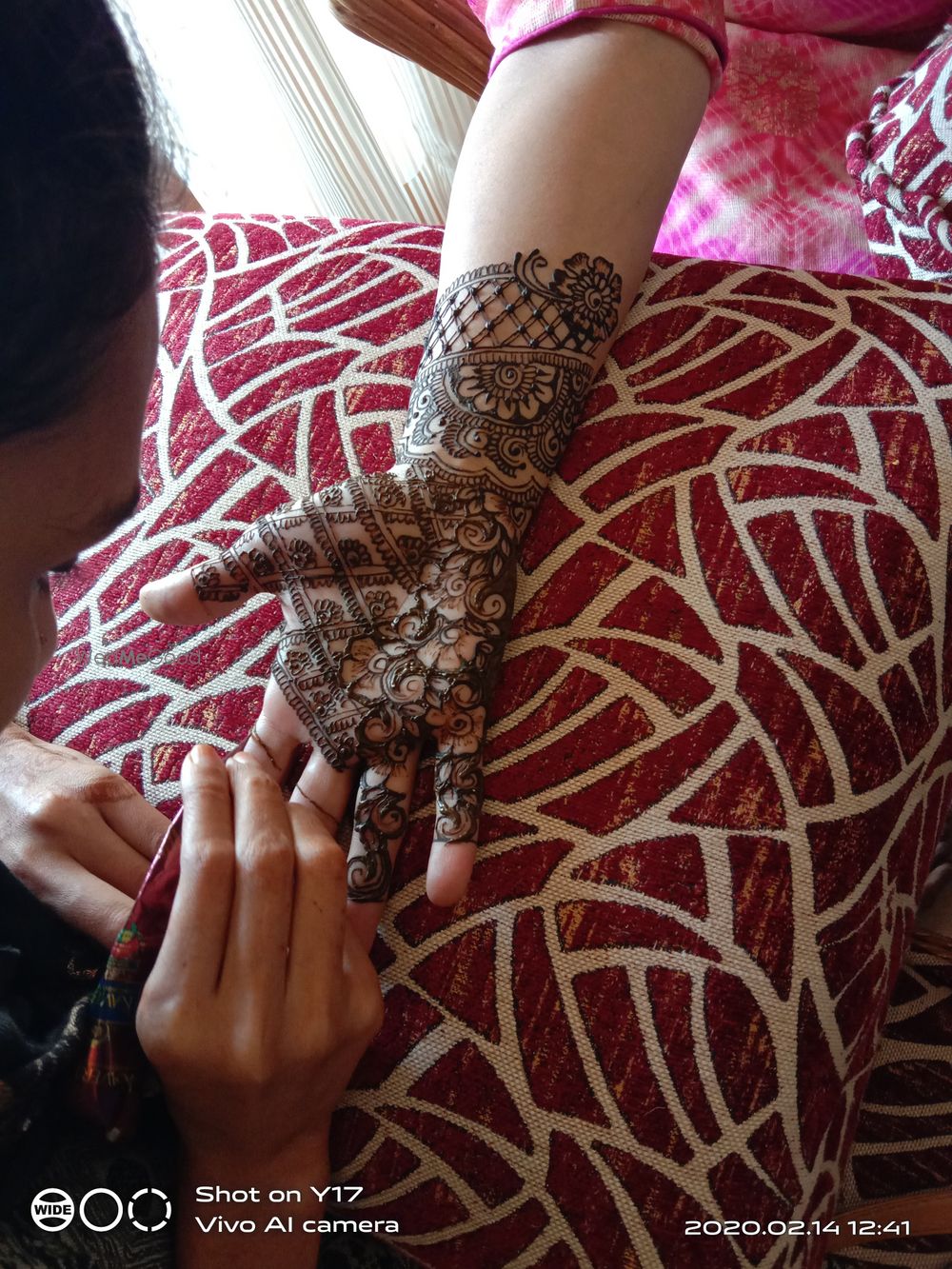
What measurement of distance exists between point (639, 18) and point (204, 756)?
699 mm

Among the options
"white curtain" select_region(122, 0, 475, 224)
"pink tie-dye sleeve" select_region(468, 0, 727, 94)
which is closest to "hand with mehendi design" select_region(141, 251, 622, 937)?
"pink tie-dye sleeve" select_region(468, 0, 727, 94)

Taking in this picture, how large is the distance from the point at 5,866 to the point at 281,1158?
0.26 meters

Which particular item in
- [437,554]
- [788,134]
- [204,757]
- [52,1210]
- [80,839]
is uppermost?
[788,134]

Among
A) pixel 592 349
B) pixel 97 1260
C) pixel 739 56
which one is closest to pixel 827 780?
pixel 592 349

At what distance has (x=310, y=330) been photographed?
921 mm

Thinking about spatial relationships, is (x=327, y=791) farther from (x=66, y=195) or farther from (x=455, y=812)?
(x=66, y=195)

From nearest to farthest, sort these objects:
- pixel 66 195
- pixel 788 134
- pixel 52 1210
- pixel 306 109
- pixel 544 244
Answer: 1. pixel 66 195
2. pixel 52 1210
3. pixel 544 244
4. pixel 788 134
5. pixel 306 109

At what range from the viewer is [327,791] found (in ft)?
2.26

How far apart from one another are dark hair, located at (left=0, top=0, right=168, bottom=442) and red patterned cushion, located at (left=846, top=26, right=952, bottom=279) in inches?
28.1

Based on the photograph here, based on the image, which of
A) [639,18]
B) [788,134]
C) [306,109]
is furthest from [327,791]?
[306,109]

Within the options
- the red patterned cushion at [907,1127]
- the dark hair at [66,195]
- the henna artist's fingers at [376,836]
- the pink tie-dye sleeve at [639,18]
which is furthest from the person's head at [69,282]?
the red patterned cushion at [907,1127]

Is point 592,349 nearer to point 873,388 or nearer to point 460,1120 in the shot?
point 873,388

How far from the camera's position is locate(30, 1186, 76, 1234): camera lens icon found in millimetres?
568

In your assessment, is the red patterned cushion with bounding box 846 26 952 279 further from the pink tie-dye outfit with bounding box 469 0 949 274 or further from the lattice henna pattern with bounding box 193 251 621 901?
the lattice henna pattern with bounding box 193 251 621 901
